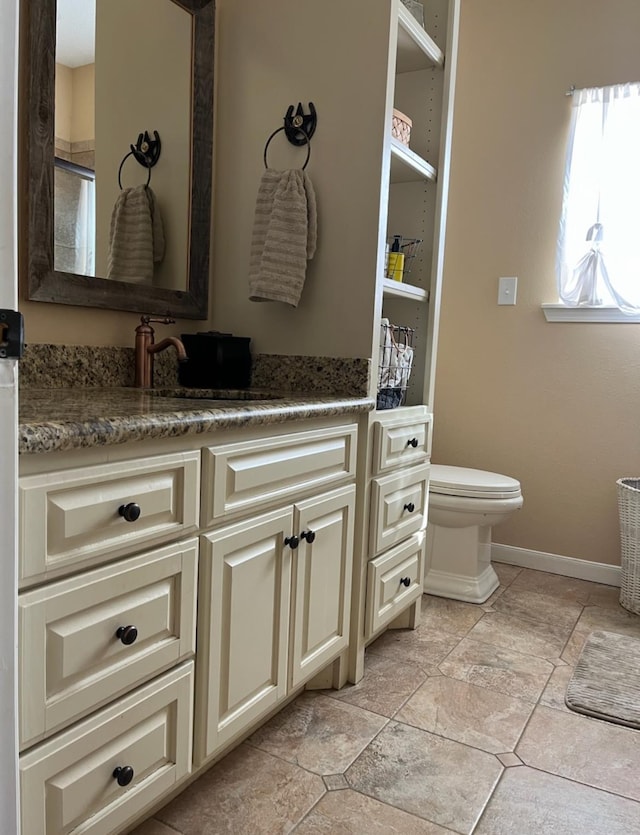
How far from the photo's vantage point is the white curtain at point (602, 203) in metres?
2.66

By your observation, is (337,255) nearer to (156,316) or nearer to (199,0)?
(156,316)

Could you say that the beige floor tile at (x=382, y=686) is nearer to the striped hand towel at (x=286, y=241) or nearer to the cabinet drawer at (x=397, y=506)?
the cabinet drawer at (x=397, y=506)

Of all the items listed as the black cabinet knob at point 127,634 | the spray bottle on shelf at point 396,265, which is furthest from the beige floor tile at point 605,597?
the black cabinet knob at point 127,634

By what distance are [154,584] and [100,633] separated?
0.43 feet

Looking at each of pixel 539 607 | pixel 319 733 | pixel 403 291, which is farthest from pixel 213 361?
pixel 539 607

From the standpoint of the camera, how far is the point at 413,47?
1.96 metres

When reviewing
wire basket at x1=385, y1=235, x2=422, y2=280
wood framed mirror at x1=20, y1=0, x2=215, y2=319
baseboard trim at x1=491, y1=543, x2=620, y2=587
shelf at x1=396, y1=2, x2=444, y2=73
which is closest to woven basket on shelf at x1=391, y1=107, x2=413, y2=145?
shelf at x1=396, y1=2, x2=444, y2=73

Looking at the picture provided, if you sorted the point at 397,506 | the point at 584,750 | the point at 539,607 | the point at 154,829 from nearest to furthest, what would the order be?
the point at 154,829 < the point at 584,750 < the point at 397,506 < the point at 539,607

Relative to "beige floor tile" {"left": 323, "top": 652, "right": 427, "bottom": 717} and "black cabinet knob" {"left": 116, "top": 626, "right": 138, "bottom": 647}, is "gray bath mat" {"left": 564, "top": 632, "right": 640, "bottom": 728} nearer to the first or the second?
"beige floor tile" {"left": 323, "top": 652, "right": 427, "bottom": 717}

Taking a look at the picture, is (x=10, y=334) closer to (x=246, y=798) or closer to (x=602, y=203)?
(x=246, y=798)

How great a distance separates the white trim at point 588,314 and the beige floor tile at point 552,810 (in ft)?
6.03

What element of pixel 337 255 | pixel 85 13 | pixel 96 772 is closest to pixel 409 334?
pixel 337 255

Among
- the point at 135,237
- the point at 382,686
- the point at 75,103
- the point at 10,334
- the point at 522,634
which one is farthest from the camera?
the point at 522,634

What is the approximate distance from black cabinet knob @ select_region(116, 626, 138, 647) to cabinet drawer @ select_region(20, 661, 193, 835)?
11 centimetres
